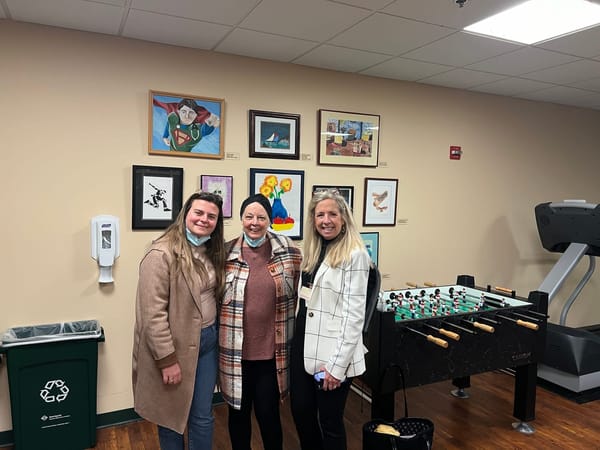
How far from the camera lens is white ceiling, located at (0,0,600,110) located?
7.80 feet

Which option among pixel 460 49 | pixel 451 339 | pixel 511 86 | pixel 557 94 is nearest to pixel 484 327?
pixel 451 339

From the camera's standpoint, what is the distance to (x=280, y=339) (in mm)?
2135

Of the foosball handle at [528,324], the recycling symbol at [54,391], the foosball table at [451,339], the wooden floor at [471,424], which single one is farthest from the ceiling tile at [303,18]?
the wooden floor at [471,424]

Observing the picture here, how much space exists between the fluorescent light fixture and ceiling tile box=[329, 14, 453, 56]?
0.80 feet

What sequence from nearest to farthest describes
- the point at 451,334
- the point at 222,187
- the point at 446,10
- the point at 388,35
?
the point at 446,10
the point at 451,334
the point at 388,35
the point at 222,187

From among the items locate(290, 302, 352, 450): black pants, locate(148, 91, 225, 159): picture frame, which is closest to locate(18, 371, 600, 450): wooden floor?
locate(290, 302, 352, 450): black pants

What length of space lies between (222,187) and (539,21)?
221cm

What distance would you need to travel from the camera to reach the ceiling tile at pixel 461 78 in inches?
142

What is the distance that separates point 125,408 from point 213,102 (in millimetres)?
2167

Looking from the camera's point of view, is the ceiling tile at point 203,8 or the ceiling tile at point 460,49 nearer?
the ceiling tile at point 203,8

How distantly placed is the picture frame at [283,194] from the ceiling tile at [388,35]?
3.34 feet

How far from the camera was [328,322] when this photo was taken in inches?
80.5

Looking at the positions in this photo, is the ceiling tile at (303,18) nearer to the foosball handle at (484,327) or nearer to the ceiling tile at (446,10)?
the ceiling tile at (446,10)

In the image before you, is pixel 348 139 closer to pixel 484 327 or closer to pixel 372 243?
pixel 372 243
